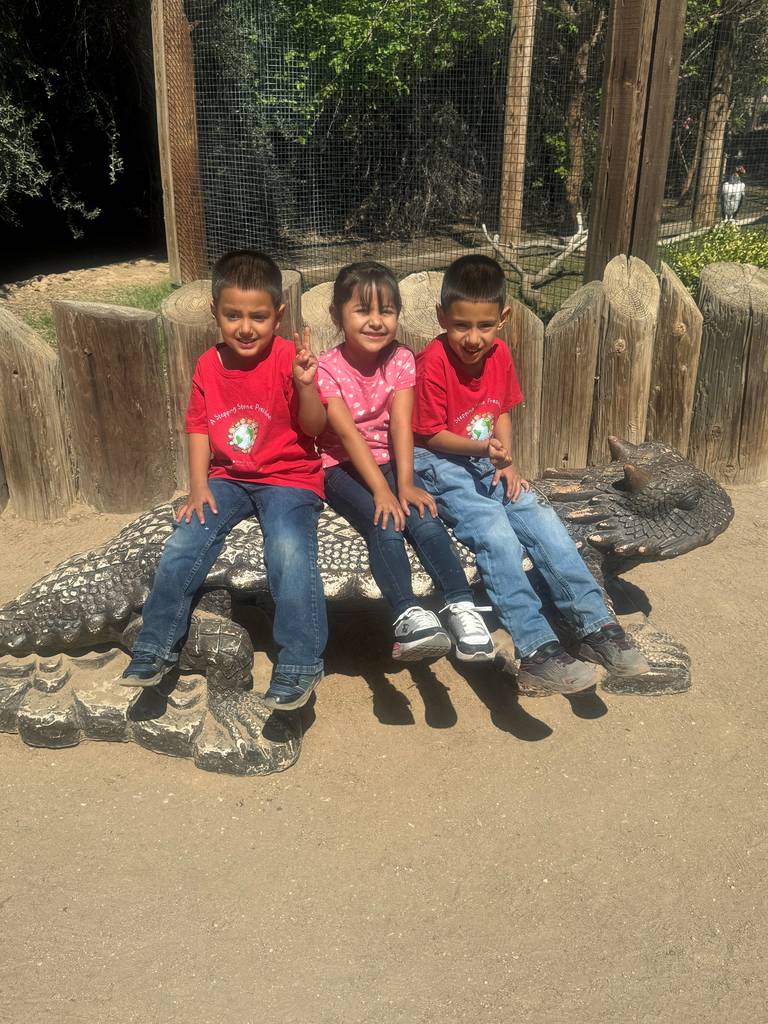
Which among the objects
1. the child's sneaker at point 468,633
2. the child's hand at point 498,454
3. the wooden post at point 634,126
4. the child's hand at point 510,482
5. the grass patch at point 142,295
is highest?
the wooden post at point 634,126

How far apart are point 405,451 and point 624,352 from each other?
1975 mm

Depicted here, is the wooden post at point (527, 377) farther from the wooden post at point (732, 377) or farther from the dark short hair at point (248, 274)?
the dark short hair at point (248, 274)

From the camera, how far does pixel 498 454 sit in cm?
309

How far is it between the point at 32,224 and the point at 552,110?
678cm

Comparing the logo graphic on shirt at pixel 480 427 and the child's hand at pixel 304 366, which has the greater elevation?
the child's hand at pixel 304 366

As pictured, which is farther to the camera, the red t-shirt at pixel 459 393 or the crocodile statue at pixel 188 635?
the red t-shirt at pixel 459 393

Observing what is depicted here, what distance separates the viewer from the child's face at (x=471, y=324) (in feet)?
10.0

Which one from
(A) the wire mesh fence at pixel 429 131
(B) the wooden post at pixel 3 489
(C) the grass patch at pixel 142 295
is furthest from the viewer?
(A) the wire mesh fence at pixel 429 131

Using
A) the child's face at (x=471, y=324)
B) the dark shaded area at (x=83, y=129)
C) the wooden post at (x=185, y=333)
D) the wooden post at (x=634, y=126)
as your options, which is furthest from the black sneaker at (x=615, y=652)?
the dark shaded area at (x=83, y=129)

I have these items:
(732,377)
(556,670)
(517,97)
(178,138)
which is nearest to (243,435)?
(556,670)

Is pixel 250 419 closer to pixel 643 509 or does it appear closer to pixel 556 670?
pixel 556 670

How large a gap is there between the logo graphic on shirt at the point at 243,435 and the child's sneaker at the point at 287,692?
79 centimetres

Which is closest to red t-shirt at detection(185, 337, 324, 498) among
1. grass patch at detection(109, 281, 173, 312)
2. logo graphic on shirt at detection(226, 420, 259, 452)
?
logo graphic on shirt at detection(226, 420, 259, 452)

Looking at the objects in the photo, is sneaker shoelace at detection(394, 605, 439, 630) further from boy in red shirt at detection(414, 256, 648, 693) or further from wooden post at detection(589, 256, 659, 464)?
wooden post at detection(589, 256, 659, 464)
